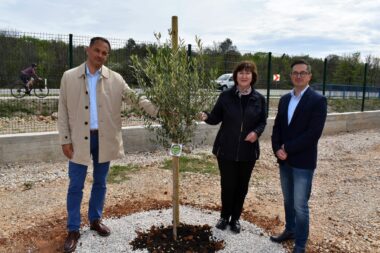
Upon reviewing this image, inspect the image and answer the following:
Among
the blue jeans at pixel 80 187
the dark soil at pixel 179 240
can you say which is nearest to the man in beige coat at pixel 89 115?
the blue jeans at pixel 80 187

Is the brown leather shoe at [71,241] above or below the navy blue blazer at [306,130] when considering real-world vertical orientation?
below

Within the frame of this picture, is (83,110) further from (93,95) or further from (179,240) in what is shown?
(179,240)

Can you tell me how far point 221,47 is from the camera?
401 inches

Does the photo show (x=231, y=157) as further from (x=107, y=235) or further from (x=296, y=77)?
(x=107, y=235)

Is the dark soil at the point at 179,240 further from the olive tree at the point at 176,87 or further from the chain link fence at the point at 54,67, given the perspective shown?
the chain link fence at the point at 54,67

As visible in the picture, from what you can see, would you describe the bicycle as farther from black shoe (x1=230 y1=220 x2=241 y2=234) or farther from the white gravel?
black shoe (x1=230 y1=220 x2=241 y2=234)

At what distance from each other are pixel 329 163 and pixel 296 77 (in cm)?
566

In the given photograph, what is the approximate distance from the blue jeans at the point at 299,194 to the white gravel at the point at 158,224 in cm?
38

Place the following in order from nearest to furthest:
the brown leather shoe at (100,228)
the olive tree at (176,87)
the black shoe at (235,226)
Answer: the olive tree at (176,87)
the brown leather shoe at (100,228)
the black shoe at (235,226)

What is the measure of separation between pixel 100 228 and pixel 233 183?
1.61 metres

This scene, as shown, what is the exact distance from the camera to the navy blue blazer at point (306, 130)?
365 cm

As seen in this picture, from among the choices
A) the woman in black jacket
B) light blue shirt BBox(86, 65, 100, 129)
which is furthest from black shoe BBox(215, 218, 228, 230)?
light blue shirt BBox(86, 65, 100, 129)

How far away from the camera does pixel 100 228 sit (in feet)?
14.1

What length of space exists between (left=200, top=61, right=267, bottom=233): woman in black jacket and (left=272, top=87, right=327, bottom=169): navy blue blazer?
38cm
